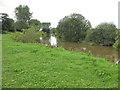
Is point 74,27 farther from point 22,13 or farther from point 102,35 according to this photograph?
point 22,13

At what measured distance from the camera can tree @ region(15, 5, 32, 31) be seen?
16891 mm

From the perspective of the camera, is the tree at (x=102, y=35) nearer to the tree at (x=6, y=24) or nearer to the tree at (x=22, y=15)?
the tree at (x=22, y=15)

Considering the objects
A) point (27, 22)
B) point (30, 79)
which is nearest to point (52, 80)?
point (30, 79)

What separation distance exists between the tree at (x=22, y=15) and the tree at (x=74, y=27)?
20.8 ft

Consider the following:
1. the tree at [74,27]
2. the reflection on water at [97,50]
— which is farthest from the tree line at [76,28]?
the reflection on water at [97,50]

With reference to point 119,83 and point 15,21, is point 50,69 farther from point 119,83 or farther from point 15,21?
point 15,21

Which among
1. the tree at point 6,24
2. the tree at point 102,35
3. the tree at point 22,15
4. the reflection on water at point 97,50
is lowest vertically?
the reflection on water at point 97,50

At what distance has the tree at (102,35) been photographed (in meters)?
15.2

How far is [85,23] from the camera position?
697 inches

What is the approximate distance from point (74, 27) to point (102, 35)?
4.89 meters

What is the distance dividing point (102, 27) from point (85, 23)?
123 inches

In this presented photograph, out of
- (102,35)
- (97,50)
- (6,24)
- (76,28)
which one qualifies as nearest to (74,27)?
(76,28)

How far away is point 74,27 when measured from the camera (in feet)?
60.7

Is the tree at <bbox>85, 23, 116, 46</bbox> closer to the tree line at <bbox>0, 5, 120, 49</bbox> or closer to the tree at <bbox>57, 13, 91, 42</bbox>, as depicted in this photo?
the tree line at <bbox>0, 5, 120, 49</bbox>
